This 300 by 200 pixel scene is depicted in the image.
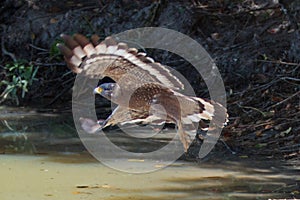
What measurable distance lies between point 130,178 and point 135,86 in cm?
77

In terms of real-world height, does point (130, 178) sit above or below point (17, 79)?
below

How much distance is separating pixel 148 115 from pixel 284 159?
1587 millimetres

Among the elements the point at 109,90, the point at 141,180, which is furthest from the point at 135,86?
the point at 141,180

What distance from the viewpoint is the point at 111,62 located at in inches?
184

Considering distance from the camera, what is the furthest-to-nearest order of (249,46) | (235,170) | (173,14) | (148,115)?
1. (173,14)
2. (249,46)
3. (235,170)
4. (148,115)

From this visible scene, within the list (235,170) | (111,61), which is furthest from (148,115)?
(235,170)

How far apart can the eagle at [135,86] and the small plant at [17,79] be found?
13.2ft

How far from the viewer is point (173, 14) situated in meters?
9.39

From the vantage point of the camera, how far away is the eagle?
464cm

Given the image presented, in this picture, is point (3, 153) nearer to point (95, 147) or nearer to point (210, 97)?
point (95, 147)

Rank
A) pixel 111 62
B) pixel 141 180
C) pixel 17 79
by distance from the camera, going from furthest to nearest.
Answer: pixel 17 79, pixel 141 180, pixel 111 62

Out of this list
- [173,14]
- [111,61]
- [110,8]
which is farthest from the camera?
[110,8]

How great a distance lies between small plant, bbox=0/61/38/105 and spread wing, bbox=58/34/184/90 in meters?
4.04

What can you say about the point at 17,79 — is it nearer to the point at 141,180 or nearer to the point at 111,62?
the point at 141,180
